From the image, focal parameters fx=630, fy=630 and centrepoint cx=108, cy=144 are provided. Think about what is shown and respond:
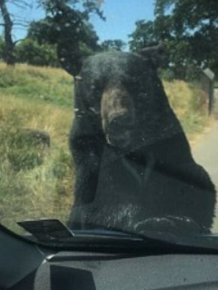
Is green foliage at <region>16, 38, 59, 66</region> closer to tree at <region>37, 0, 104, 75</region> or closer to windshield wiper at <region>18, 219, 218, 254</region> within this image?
tree at <region>37, 0, 104, 75</region>

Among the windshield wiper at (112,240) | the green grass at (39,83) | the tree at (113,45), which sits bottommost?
the windshield wiper at (112,240)

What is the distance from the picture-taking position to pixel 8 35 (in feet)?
6.57

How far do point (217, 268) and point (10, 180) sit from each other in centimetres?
102

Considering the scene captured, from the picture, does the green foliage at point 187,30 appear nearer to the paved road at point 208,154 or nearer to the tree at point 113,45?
the tree at point 113,45

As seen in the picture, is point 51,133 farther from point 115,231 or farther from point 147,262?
point 147,262

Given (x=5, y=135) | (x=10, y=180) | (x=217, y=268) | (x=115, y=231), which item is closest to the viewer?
(x=217, y=268)

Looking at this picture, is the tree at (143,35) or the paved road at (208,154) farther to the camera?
the paved road at (208,154)

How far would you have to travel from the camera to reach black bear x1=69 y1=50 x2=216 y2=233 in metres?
2.11

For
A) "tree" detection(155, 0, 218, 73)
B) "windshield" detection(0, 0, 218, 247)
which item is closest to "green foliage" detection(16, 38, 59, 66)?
"windshield" detection(0, 0, 218, 247)

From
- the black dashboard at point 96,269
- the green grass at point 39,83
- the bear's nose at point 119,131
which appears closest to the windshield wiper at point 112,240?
the black dashboard at point 96,269

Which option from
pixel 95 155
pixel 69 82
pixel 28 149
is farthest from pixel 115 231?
pixel 28 149

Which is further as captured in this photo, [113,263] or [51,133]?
[51,133]

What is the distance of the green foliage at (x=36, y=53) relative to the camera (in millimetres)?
2033

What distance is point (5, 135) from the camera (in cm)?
279
